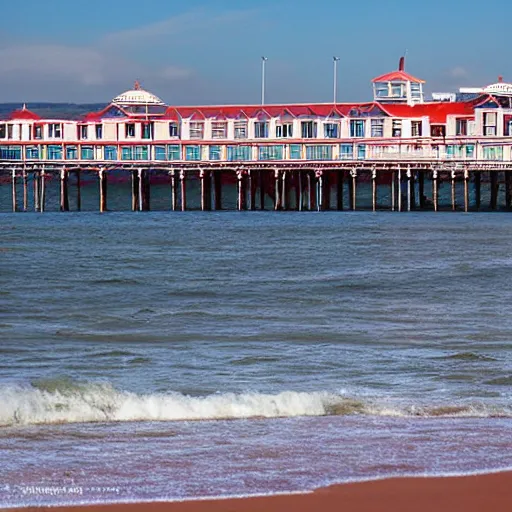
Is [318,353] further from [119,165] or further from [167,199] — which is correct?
[167,199]

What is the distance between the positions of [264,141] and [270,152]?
3.24ft

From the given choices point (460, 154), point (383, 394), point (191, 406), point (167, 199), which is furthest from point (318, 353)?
point (167, 199)

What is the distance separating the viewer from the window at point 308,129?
71750mm

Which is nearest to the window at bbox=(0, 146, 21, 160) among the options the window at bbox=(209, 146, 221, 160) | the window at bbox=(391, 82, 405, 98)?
the window at bbox=(209, 146, 221, 160)

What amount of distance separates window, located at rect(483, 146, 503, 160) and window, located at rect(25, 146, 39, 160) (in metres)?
25.9

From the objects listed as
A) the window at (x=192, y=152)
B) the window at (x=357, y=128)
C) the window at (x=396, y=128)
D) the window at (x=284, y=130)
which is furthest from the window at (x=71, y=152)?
the window at (x=396, y=128)

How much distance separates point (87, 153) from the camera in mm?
72625

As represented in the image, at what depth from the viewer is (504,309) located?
1980 centimetres

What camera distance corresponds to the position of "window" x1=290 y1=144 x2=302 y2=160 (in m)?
70.4

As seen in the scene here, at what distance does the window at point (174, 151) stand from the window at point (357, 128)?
9959 mm

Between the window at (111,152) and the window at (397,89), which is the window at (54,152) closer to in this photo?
the window at (111,152)

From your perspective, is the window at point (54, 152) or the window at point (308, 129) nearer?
the window at point (308, 129)

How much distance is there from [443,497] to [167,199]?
4332 inches

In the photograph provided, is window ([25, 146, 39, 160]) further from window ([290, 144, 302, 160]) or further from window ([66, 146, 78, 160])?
window ([290, 144, 302, 160])
